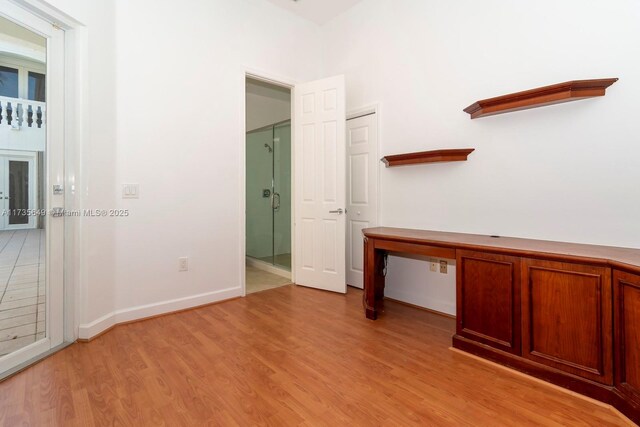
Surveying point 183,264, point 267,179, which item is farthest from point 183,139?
point 267,179

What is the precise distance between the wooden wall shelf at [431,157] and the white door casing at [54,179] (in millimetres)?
2692

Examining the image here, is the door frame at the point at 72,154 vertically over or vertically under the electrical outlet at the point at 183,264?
over

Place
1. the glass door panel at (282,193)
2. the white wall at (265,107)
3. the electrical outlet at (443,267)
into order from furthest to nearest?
the white wall at (265,107), the glass door panel at (282,193), the electrical outlet at (443,267)

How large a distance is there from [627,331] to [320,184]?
8.80 ft

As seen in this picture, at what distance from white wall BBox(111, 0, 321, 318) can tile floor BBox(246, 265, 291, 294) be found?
423 mm

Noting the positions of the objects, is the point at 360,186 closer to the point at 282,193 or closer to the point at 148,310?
the point at 282,193

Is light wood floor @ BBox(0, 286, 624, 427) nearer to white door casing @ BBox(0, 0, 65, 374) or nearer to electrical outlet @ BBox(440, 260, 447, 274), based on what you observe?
white door casing @ BBox(0, 0, 65, 374)

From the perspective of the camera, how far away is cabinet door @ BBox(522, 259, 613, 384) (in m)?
1.58

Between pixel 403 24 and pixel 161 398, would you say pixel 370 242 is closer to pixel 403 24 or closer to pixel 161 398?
pixel 161 398

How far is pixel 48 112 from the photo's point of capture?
83.6 inches

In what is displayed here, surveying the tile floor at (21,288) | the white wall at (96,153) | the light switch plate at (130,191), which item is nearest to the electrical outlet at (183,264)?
the white wall at (96,153)

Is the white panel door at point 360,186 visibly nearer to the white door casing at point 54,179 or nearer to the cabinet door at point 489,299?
the cabinet door at point 489,299

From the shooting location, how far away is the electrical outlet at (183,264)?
288cm

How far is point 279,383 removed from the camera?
174cm
